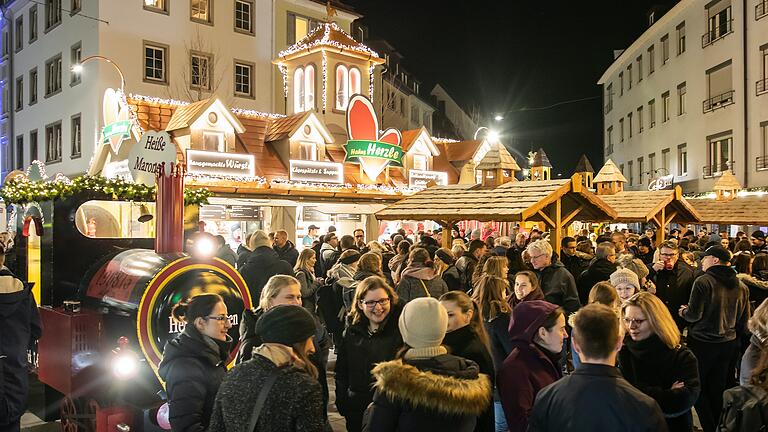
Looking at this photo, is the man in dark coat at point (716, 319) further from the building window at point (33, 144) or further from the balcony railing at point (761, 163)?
the building window at point (33, 144)

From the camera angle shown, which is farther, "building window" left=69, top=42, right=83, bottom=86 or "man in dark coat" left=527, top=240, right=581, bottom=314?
"building window" left=69, top=42, right=83, bottom=86

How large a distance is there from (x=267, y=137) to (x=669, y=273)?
16.1m

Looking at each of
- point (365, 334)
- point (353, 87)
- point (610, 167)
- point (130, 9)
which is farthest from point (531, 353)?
point (130, 9)

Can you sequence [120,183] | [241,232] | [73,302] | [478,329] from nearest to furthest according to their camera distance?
[478,329] → [73,302] → [120,183] → [241,232]

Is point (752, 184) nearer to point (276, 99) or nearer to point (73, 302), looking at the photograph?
point (276, 99)

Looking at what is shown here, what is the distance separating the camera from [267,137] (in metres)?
22.8

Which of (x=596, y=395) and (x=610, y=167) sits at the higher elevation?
(x=610, y=167)

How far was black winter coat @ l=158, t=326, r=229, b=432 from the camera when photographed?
4.11m

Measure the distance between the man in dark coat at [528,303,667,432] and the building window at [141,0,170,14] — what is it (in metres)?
26.0

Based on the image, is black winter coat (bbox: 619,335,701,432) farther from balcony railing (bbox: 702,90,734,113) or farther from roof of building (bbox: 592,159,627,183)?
balcony railing (bbox: 702,90,734,113)

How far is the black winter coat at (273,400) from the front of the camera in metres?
3.36

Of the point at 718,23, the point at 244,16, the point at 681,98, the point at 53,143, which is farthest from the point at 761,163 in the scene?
the point at 53,143

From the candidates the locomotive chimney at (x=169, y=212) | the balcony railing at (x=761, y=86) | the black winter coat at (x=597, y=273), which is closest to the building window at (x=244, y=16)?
the balcony railing at (x=761, y=86)

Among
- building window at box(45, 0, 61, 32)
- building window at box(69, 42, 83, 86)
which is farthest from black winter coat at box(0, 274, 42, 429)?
building window at box(45, 0, 61, 32)
